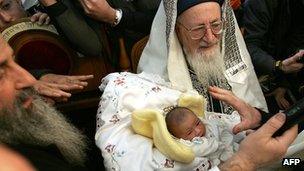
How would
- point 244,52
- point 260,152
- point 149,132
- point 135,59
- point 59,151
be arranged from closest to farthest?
point 260,152 < point 59,151 < point 149,132 < point 244,52 < point 135,59

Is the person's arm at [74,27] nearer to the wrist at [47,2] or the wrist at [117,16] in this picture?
the wrist at [47,2]

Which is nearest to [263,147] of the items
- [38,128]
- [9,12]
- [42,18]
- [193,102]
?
[193,102]

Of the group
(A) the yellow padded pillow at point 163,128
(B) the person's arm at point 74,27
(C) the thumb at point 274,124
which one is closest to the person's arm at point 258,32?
(A) the yellow padded pillow at point 163,128

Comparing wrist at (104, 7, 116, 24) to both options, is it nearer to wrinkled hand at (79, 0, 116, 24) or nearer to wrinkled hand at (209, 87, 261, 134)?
wrinkled hand at (79, 0, 116, 24)

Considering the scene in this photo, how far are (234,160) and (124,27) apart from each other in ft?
4.68

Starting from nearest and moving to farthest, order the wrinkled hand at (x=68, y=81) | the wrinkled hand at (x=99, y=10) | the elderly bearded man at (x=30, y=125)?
the elderly bearded man at (x=30, y=125) → the wrinkled hand at (x=68, y=81) → the wrinkled hand at (x=99, y=10)

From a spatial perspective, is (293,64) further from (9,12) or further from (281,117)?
(9,12)

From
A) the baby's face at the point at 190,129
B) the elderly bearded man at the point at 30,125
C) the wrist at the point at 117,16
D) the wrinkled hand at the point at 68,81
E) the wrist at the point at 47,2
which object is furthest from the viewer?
the wrist at the point at 117,16

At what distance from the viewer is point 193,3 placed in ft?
7.02

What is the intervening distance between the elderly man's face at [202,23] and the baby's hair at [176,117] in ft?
1.64

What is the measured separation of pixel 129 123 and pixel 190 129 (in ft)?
1.12

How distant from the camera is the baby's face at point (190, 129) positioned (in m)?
1.75

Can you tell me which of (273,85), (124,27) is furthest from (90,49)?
(273,85)

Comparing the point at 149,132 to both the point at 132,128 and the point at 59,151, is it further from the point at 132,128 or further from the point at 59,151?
the point at 59,151
